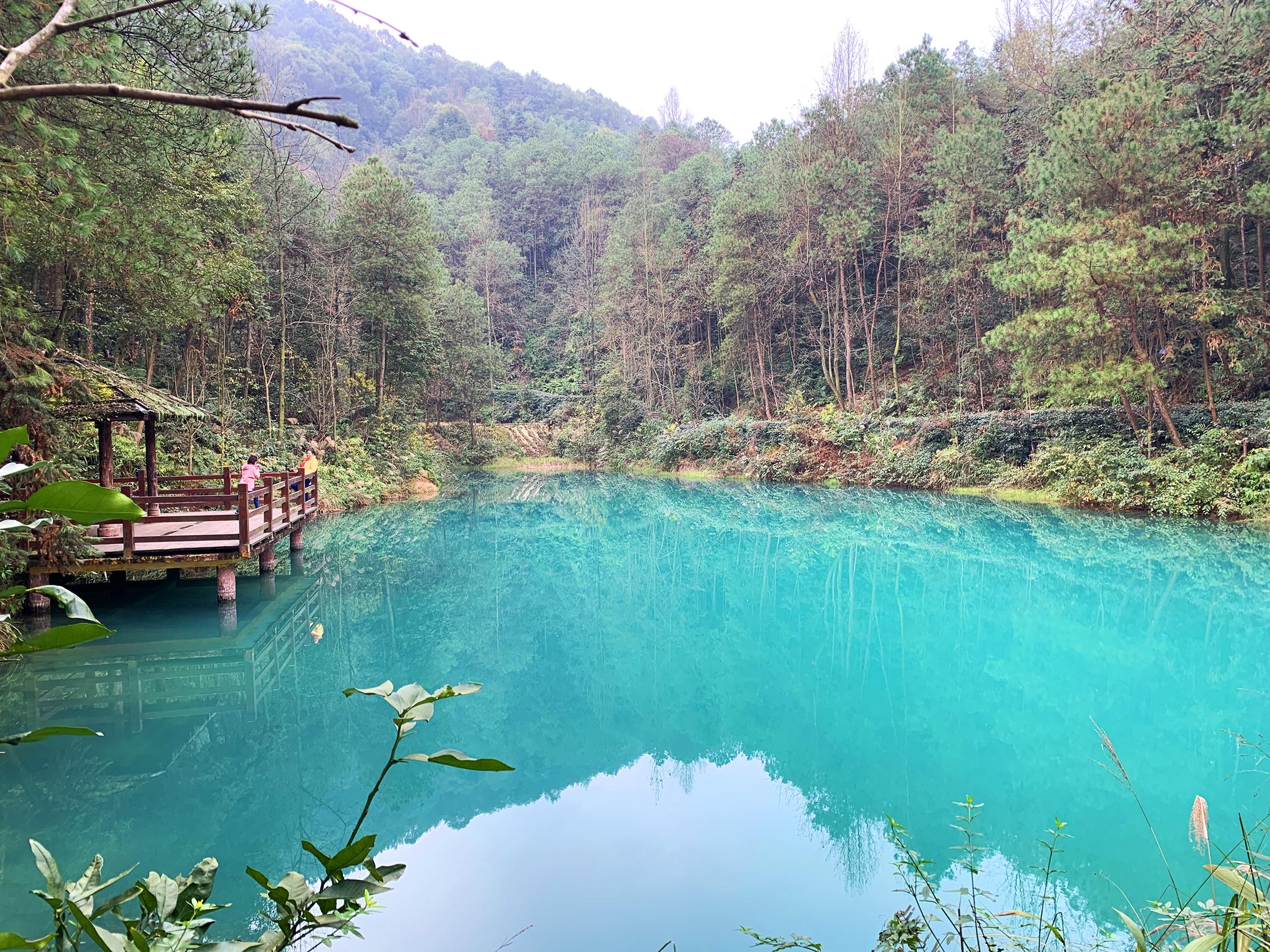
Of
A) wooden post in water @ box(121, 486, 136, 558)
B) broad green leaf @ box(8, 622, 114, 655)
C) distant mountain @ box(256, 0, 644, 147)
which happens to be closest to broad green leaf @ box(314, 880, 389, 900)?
broad green leaf @ box(8, 622, 114, 655)

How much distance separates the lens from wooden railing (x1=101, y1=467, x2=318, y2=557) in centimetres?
809

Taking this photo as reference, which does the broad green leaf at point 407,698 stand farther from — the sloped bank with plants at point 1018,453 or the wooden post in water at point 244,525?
the sloped bank with plants at point 1018,453

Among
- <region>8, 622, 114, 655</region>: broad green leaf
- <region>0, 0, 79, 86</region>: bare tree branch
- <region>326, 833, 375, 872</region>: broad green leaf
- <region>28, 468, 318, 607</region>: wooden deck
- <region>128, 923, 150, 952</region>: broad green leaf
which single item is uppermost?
<region>0, 0, 79, 86</region>: bare tree branch

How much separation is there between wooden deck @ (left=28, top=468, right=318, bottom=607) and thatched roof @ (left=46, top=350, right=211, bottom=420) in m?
0.88

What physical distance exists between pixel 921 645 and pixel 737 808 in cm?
378

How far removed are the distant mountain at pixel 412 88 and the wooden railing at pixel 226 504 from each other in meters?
49.0

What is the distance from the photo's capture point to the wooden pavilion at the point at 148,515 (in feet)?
24.5

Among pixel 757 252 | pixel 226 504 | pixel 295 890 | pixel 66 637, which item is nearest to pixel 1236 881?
pixel 295 890

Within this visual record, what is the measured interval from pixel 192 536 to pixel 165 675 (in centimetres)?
231

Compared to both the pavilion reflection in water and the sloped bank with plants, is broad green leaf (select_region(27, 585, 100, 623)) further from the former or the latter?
the sloped bank with plants

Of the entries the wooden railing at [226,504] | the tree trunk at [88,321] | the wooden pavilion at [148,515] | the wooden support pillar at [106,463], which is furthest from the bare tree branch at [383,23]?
the tree trunk at [88,321]

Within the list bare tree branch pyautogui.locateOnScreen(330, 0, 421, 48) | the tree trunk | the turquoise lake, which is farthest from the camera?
the tree trunk

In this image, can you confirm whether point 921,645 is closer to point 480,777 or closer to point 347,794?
point 480,777

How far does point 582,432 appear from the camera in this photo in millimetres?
31141
